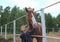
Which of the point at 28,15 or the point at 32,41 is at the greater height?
the point at 28,15

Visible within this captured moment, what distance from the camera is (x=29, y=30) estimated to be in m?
5.09

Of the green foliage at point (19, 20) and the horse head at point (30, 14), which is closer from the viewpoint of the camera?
the horse head at point (30, 14)

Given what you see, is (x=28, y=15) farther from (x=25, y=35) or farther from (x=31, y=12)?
(x=25, y=35)

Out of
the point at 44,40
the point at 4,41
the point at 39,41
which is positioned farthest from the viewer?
the point at 4,41

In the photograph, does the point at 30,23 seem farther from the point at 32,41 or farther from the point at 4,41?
the point at 4,41

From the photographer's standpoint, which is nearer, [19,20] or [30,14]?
[30,14]

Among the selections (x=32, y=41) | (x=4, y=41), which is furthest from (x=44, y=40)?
(x=4, y=41)

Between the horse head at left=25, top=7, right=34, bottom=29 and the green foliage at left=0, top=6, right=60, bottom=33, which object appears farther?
the green foliage at left=0, top=6, right=60, bottom=33

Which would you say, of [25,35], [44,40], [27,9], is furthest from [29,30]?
[44,40]

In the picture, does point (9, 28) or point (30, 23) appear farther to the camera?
point (9, 28)

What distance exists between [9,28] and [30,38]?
5061 millimetres

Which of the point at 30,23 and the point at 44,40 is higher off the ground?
the point at 30,23

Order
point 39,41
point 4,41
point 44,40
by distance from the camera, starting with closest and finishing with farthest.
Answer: point 44,40 < point 39,41 < point 4,41

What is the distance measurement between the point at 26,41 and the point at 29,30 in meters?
0.23
